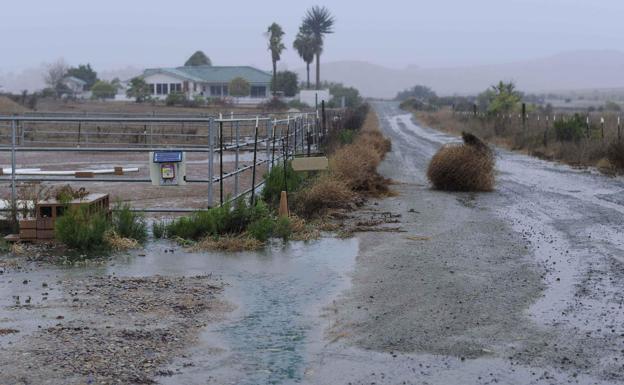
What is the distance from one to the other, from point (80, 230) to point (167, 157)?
2589 mm

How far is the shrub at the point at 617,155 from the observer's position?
88.8 feet

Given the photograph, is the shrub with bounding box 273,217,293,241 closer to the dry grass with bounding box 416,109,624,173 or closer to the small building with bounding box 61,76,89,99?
the dry grass with bounding box 416,109,624,173

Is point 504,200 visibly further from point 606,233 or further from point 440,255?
point 440,255

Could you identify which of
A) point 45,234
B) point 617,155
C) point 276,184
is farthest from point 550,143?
point 45,234

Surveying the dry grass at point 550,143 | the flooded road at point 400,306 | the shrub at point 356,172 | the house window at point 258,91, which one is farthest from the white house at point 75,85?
the flooded road at point 400,306

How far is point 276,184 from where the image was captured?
57.0 feet

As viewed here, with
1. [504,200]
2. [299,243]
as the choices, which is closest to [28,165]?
[504,200]

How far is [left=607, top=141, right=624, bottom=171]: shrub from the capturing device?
27078mm

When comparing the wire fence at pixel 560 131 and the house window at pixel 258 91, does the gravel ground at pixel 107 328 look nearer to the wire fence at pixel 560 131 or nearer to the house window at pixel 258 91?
the wire fence at pixel 560 131

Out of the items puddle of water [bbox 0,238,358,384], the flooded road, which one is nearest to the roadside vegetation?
the flooded road

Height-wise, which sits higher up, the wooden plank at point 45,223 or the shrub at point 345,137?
the shrub at point 345,137

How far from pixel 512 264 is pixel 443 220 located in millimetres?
4394

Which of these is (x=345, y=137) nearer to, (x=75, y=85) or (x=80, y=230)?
(x=80, y=230)

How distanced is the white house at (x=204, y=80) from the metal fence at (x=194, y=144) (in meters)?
61.0
